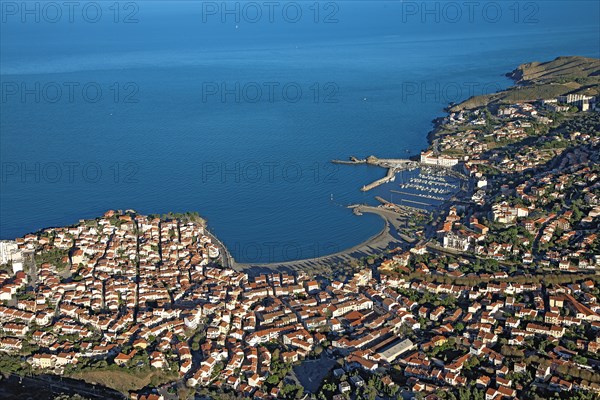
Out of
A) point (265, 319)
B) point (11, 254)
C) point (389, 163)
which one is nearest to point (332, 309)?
point (265, 319)

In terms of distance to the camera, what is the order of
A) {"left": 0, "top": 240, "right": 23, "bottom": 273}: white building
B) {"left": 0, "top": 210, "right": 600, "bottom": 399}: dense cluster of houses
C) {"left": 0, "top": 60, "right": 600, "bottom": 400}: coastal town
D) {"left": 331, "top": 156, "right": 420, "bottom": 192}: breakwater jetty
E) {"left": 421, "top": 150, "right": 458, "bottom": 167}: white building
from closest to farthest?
{"left": 0, "top": 60, "right": 600, "bottom": 400}: coastal town → {"left": 0, "top": 210, "right": 600, "bottom": 399}: dense cluster of houses → {"left": 0, "top": 240, "right": 23, "bottom": 273}: white building → {"left": 331, "top": 156, "right": 420, "bottom": 192}: breakwater jetty → {"left": 421, "top": 150, "right": 458, "bottom": 167}: white building

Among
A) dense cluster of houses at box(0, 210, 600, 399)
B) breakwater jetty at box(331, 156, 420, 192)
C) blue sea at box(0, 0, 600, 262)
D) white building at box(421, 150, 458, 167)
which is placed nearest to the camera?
dense cluster of houses at box(0, 210, 600, 399)

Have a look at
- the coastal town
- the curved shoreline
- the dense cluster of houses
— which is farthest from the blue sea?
the dense cluster of houses

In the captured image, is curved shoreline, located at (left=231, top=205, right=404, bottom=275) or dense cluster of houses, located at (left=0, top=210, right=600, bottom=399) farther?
curved shoreline, located at (left=231, top=205, right=404, bottom=275)

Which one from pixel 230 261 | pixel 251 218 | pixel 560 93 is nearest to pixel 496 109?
pixel 560 93

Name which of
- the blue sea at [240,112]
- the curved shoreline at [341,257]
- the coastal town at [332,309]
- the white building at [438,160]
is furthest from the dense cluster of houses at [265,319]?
the white building at [438,160]

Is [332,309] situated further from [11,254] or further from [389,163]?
[389,163]

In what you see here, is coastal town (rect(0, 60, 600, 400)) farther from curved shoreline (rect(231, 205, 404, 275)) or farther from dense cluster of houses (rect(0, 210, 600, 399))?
curved shoreline (rect(231, 205, 404, 275))
